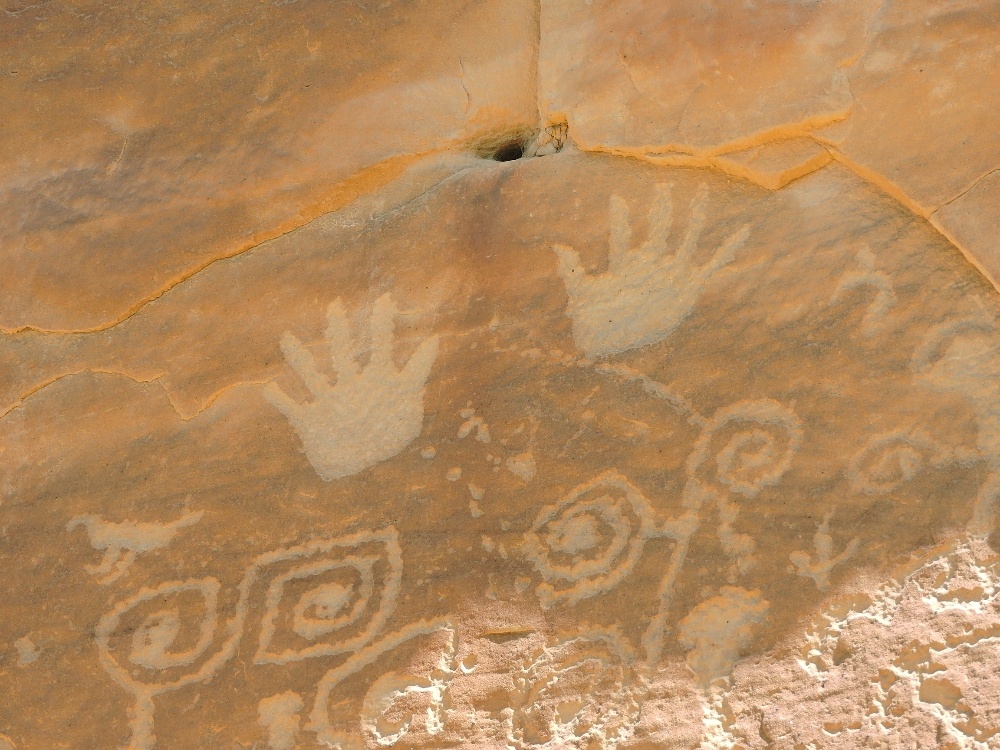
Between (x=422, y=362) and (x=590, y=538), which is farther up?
(x=422, y=362)

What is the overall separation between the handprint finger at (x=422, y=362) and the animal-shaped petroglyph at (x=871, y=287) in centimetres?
68

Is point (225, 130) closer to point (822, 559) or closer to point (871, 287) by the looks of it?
point (871, 287)

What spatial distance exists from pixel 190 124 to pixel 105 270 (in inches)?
13.1

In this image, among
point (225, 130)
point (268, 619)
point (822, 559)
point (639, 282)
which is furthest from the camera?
point (225, 130)

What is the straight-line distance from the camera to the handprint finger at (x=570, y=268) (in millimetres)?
1859

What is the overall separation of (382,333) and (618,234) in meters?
0.45

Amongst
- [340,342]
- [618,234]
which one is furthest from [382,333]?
[618,234]

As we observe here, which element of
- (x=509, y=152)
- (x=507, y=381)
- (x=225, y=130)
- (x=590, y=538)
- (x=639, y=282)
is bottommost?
(x=590, y=538)

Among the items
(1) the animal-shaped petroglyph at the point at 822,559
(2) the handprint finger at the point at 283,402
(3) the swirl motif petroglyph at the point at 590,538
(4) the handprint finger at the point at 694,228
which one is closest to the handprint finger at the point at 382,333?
(2) the handprint finger at the point at 283,402

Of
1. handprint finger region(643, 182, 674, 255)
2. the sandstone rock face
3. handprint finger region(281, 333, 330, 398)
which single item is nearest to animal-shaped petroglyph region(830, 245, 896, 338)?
the sandstone rock face

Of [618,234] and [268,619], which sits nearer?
[268,619]

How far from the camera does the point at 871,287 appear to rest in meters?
1.74

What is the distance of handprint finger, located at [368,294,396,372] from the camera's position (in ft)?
6.16

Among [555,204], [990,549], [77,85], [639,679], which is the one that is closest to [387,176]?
[555,204]
